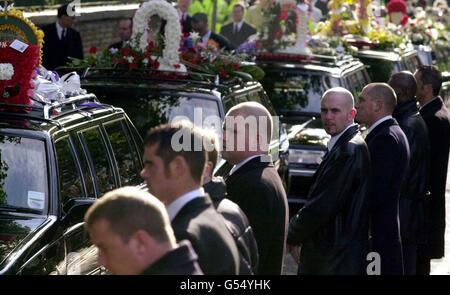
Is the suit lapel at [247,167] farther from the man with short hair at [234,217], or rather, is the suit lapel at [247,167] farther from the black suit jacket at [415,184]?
the black suit jacket at [415,184]

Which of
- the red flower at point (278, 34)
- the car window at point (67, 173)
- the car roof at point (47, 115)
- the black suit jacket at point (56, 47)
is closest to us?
the car window at point (67, 173)

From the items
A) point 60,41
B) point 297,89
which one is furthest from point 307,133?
point 60,41

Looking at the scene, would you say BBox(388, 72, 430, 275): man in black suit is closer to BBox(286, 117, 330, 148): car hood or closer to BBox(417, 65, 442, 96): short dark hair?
BBox(417, 65, 442, 96): short dark hair

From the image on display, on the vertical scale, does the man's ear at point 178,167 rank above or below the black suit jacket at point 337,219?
above

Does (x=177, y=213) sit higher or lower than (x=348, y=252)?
higher

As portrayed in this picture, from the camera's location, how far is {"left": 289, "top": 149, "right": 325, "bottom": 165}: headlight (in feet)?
38.3

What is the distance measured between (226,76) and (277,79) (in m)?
2.85

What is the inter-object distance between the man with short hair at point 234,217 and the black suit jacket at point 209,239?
166 mm

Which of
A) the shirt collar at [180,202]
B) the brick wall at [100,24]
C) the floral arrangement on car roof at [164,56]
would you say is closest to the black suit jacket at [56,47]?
the floral arrangement on car roof at [164,56]

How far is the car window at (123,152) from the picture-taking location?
722 cm

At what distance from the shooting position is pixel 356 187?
6.10 metres

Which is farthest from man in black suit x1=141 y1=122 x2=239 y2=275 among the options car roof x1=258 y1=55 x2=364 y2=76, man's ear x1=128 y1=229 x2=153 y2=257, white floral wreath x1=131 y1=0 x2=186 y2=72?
car roof x1=258 y1=55 x2=364 y2=76
